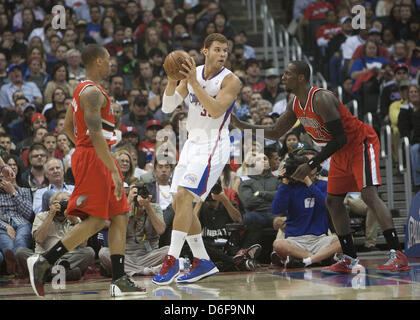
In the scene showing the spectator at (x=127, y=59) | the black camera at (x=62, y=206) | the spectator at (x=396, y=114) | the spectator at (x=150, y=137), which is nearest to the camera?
the black camera at (x=62, y=206)

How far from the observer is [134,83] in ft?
42.0

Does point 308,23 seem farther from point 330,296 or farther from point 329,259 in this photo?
point 330,296

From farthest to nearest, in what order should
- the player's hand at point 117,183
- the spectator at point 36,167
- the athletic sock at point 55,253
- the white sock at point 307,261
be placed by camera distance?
the spectator at point 36,167, the white sock at point 307,261, the athletic sock at point 55,253, the player's hand at point 117,183

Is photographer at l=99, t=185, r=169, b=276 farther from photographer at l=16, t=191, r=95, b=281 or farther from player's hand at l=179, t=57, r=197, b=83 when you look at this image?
player's hand at l=179, t=57, r=197, b=83

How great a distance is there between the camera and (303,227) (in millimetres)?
8320

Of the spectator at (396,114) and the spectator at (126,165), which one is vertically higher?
the spectator at (396,114)

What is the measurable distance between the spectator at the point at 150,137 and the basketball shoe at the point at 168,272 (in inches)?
179

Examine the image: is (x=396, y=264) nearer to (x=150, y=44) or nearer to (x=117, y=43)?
(x=150, y=44)

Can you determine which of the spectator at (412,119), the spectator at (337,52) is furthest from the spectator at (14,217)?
the spectator at (337,52)

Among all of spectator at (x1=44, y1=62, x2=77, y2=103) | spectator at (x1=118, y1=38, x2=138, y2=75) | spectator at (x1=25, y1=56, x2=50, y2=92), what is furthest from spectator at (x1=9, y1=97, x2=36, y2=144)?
spectator at (x1=118, y1=38, x2=138, y2=75)

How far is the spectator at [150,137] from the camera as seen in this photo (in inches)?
416

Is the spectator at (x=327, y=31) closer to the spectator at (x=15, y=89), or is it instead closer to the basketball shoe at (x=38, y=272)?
the spectator at (x=15, y=89)

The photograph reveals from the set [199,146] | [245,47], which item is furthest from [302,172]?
[245,47]

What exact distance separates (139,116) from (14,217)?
3.48m
